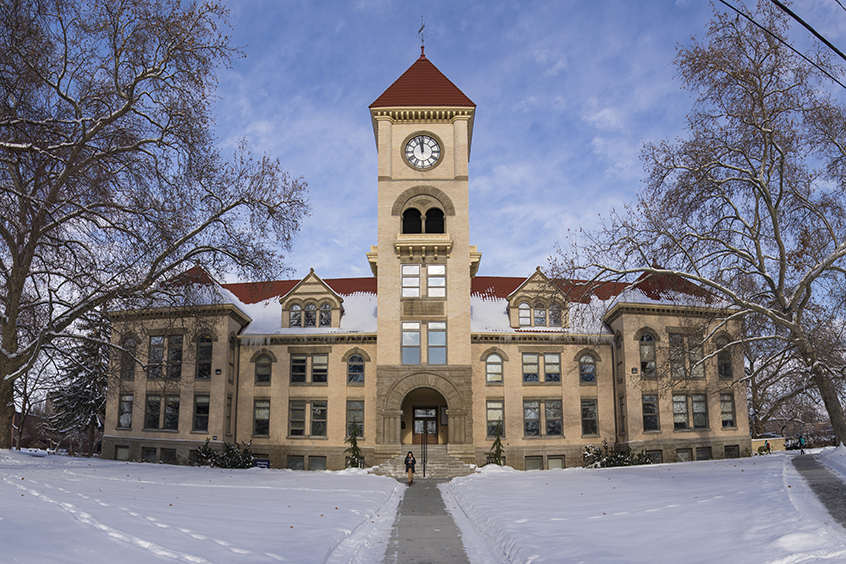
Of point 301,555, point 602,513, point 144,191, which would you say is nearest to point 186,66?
point 144,191

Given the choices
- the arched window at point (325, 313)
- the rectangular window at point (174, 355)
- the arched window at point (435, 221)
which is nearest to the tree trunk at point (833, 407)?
the arched window at point (435, 221)

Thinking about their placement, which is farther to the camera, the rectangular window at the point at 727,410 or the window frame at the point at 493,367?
the window frame at the point at 493,367

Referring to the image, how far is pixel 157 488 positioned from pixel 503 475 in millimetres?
A: 15786

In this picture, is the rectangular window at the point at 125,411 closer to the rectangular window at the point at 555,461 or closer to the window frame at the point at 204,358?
the window frame at the point at 204,358

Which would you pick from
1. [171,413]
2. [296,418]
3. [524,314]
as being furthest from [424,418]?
[171,413]

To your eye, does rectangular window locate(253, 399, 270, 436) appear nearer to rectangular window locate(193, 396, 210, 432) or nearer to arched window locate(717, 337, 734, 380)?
rectangular window locate(193, 396, 210, 432)

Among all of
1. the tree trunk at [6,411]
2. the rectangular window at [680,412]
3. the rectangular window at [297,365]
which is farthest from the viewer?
the rectangular window at [297,365]

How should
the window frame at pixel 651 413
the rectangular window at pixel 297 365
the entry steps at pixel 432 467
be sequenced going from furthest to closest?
1. the rectangular window at pixel 297 365
2. the window frame at pixel 651 413
3. the entry steps at pixel 432 467

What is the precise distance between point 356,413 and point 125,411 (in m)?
13.0

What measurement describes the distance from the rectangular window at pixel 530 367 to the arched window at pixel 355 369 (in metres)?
9.07

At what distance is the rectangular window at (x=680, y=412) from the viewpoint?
36500mm

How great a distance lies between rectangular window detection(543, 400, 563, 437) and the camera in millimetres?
37125

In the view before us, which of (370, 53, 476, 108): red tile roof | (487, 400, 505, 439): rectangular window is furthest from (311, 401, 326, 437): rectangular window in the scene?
(370, 53, 476, 108): red tile roof

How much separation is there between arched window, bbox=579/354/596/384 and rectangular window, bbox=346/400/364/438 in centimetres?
1236
